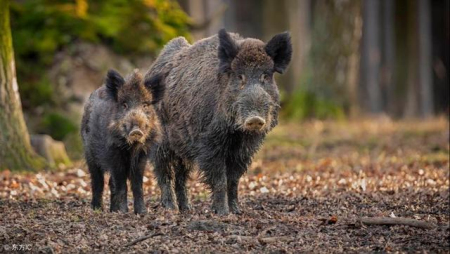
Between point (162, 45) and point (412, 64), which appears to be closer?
point (162, 45)

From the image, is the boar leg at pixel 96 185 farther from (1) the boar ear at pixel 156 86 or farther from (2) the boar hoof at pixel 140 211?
(1) the boar ear at pixel 156 86

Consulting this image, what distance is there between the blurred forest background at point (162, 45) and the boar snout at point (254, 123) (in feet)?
26.0

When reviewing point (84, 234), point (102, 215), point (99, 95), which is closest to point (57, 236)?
point (84, 234)

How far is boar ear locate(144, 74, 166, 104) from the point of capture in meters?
10.3

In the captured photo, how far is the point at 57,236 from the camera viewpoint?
28.0ft

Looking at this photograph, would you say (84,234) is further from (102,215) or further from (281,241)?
(281,241)

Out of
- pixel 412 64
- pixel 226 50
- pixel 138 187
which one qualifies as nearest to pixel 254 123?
pixel 226 50

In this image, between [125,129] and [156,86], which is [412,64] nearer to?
[156,86]

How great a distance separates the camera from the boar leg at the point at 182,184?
11.1 meters

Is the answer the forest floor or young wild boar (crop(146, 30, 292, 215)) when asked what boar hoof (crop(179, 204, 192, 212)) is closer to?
young wild boar (crop(146, 30, 292, 215))

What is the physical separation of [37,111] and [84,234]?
9452mm

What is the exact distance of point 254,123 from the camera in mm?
9469

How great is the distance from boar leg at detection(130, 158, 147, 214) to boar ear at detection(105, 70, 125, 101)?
2.73 feet

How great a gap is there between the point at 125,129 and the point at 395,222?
3.12 metres
